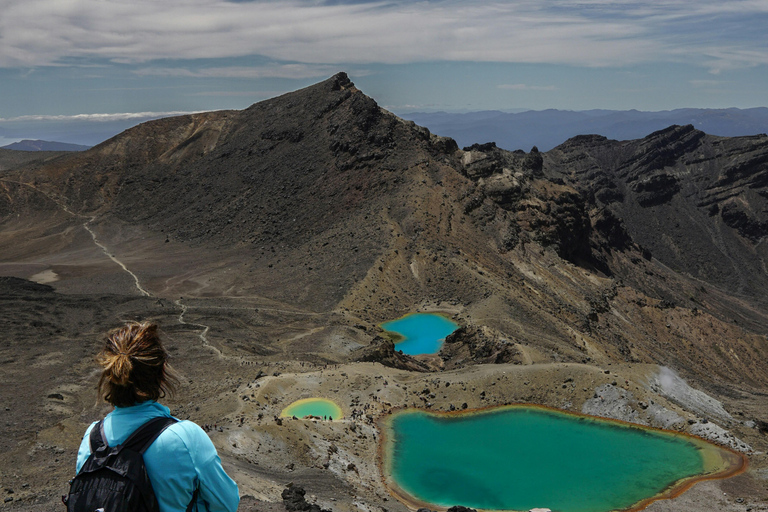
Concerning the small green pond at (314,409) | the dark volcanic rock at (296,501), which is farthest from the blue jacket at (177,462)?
the small green pond at (314,409)

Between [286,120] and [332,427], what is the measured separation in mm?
98814

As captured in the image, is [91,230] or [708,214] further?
[708,214]

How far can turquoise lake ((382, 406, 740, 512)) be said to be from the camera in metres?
27.4

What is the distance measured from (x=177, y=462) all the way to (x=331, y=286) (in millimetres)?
66454

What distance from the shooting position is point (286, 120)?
398 ft

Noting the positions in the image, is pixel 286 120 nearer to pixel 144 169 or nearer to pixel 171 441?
pixel 144 169

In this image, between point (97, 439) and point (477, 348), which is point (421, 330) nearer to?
point (477, 348)

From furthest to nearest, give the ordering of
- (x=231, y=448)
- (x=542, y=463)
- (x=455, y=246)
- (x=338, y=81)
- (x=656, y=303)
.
A: 1. (x=338, y=81)
2. (x=656, y=303)
3. (x=455, y=246)
4. (x=542, y=463)
5. (x=231, y=448)

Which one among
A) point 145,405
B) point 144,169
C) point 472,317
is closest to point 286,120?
point 144,169

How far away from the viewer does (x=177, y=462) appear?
493cm

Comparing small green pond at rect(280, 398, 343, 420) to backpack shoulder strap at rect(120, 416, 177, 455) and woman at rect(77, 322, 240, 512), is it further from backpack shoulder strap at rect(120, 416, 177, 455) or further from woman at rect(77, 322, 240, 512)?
backpack shoulder strap at rect(120, 416, 177, 455)

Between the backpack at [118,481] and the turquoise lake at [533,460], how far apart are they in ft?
78.9

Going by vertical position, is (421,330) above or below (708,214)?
below

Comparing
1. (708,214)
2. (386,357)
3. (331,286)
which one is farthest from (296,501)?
(708,214)
